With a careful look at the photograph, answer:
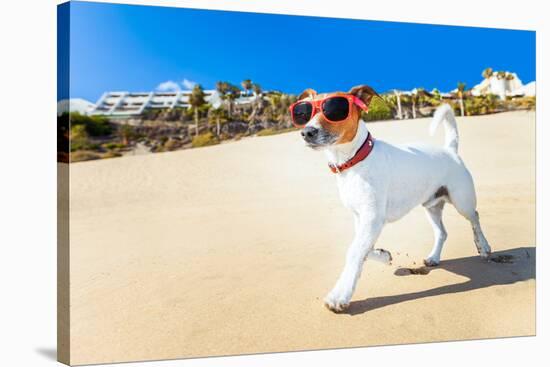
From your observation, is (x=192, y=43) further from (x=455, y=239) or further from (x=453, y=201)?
(x=455, y=239)

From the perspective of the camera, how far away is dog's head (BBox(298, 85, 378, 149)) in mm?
3834

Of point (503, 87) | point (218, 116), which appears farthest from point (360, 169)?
point (503, 87)

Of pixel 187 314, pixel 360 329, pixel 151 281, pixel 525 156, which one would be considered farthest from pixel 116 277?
pixel 525 156

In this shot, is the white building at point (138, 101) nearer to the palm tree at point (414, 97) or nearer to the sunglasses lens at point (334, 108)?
the sunglasses lens at point (334, 108)

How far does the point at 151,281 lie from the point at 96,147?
4.18 ft

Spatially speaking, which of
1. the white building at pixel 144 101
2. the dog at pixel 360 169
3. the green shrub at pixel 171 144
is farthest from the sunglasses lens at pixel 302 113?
the green shrub at pixel 171 144

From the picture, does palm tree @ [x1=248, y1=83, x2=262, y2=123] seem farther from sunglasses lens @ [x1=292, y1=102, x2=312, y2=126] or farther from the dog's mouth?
the dog's mouth

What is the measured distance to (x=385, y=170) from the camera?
425 cm

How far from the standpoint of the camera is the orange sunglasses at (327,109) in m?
3.92

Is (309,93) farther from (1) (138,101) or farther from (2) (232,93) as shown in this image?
(1) (138,101)

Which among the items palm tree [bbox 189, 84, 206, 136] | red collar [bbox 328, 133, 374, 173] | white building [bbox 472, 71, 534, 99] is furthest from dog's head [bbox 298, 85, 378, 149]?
white building [bbox 472, 71, 534, 99]

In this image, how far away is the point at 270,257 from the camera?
4.94 meters

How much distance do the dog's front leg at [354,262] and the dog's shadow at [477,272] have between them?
0.23m

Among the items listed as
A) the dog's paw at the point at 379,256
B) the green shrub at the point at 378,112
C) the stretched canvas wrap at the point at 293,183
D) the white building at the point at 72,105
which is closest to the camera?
the white building at the point at 72,105
